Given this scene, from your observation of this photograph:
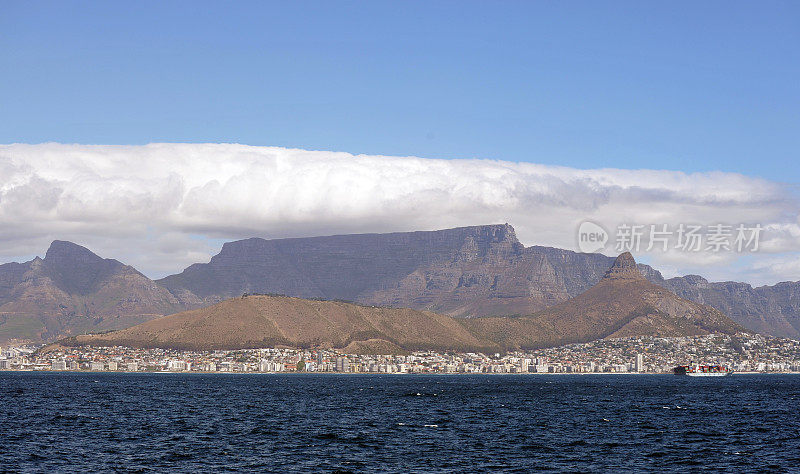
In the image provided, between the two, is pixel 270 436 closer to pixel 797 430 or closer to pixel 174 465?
pixel 174 465

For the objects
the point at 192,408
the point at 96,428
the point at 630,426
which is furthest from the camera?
the point at 192,408

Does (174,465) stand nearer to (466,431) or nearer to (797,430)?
(466,431)

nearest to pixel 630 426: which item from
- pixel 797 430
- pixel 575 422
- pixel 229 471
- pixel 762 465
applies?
pixel 575 422

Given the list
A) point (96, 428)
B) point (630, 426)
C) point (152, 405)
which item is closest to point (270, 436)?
point (96, 428)

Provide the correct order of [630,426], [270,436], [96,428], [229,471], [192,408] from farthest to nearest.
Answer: [192,408]
[630,426]
[96,428]
[270,436]
[229,471]

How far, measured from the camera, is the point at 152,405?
19112 centimetres

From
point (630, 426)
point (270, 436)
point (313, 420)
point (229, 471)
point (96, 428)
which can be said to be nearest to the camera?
point (229, 471)

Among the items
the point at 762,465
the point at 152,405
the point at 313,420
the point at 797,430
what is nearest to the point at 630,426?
the point at 797,430

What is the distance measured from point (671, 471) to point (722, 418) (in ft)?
252

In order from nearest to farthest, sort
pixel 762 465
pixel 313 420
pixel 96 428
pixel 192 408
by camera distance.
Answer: pixel 762 465
pixel 96 428
pixel 313 420
pixel 192 408

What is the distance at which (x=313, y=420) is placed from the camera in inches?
6043

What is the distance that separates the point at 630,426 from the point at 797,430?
25.5 meters

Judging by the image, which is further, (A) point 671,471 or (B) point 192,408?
(B) point 192,408

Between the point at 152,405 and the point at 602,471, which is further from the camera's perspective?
the point at 152,405
